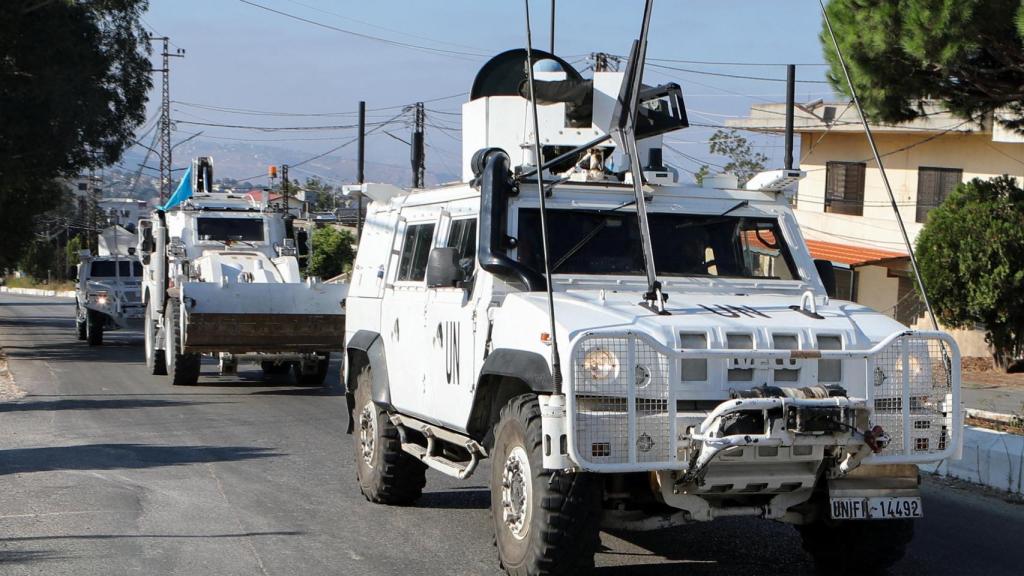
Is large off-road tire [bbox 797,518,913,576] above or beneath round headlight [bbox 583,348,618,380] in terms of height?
beneath

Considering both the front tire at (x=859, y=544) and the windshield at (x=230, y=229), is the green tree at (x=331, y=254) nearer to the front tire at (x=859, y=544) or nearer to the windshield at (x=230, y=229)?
the windshield at (x=230, y=229)

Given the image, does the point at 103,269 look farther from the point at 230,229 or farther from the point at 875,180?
the point at 875,180

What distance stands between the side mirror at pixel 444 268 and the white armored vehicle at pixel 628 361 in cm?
2

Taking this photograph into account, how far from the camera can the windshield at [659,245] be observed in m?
7.71

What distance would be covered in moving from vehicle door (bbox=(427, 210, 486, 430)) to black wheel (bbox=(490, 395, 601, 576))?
0.83 meters

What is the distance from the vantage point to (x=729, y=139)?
47312 mm

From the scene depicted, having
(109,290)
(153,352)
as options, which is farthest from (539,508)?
(109,290)

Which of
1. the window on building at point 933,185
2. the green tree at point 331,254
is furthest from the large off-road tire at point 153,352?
the green tree at point 331,254

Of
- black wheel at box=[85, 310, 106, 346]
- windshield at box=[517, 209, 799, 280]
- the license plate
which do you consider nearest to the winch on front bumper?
the license plate

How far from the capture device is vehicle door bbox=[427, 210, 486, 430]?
743cm

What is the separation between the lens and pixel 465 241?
814cm

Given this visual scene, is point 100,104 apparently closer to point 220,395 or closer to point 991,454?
point 220,395

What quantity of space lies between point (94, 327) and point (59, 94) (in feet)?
17.1

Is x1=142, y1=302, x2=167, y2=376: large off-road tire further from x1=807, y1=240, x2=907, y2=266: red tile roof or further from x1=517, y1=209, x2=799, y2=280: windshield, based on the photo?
x1=807, y1=240, x2=907, y2=266: red tile roof
